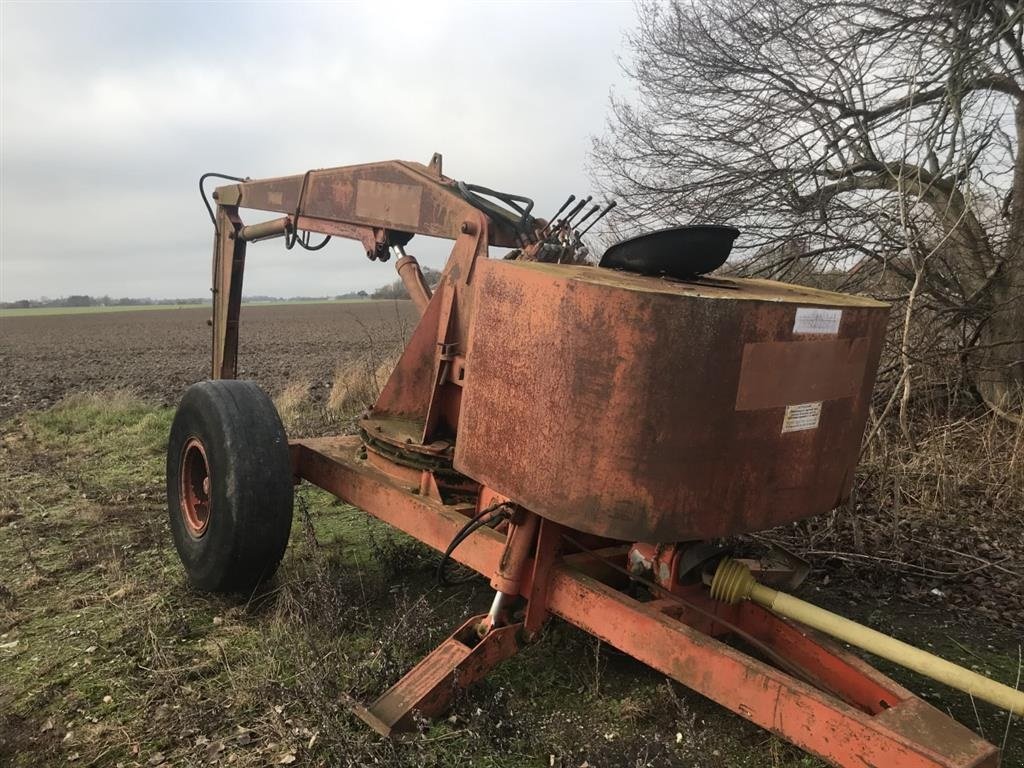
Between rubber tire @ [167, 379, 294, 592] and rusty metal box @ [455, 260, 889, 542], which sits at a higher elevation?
rusty metal box @ [455, 260, 889, 542]

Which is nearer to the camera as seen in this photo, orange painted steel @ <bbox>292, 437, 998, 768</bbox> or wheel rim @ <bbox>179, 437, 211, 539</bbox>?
orange painted steel @ <bbox>292, 437, 998, 768</bbox>

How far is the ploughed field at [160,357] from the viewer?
12.7m

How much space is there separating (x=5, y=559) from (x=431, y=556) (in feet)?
8.38

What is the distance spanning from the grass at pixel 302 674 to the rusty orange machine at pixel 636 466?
267 millimetres

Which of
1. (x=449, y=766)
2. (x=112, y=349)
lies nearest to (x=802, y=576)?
(x=449, y=766)

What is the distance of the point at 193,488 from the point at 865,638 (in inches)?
133

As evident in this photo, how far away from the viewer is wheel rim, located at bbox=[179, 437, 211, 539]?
13.6ft

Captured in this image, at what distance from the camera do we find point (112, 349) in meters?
25.9

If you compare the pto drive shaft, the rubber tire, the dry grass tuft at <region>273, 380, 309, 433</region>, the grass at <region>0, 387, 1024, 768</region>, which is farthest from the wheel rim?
the dry grass tuft at <region>273, 380, 309, 433</region>

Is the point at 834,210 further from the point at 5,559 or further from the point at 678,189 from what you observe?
the point at 5,559

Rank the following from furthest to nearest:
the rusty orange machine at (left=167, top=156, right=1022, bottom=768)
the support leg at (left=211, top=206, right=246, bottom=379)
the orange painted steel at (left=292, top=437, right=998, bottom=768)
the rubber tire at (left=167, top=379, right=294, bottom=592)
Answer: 1. the support leg at (left=211, top=206, right=246, bottom=379)
2. the rubber tire at (left=167, top=379, right=294, bottom=592)
3. the rusty orange machine at (left=167, top=156, right=1022, bottom=768)
4. the orange painted steel at (left=292, top=437, right=998, bottom=768)

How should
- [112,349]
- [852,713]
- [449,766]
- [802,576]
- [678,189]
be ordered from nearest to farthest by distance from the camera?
1. [852,713]
2. [449,766]
3. [802,576]
4. [678,189]
5. [112,349]

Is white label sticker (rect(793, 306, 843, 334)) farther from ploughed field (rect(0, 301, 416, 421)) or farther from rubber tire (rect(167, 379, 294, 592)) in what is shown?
ploughed field (rect(0, 301, 416, 421))

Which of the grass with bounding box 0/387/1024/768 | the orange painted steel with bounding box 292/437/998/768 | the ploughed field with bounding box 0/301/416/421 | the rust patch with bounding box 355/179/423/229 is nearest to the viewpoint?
the orange painted steel with bounding box 292/437/998/768
